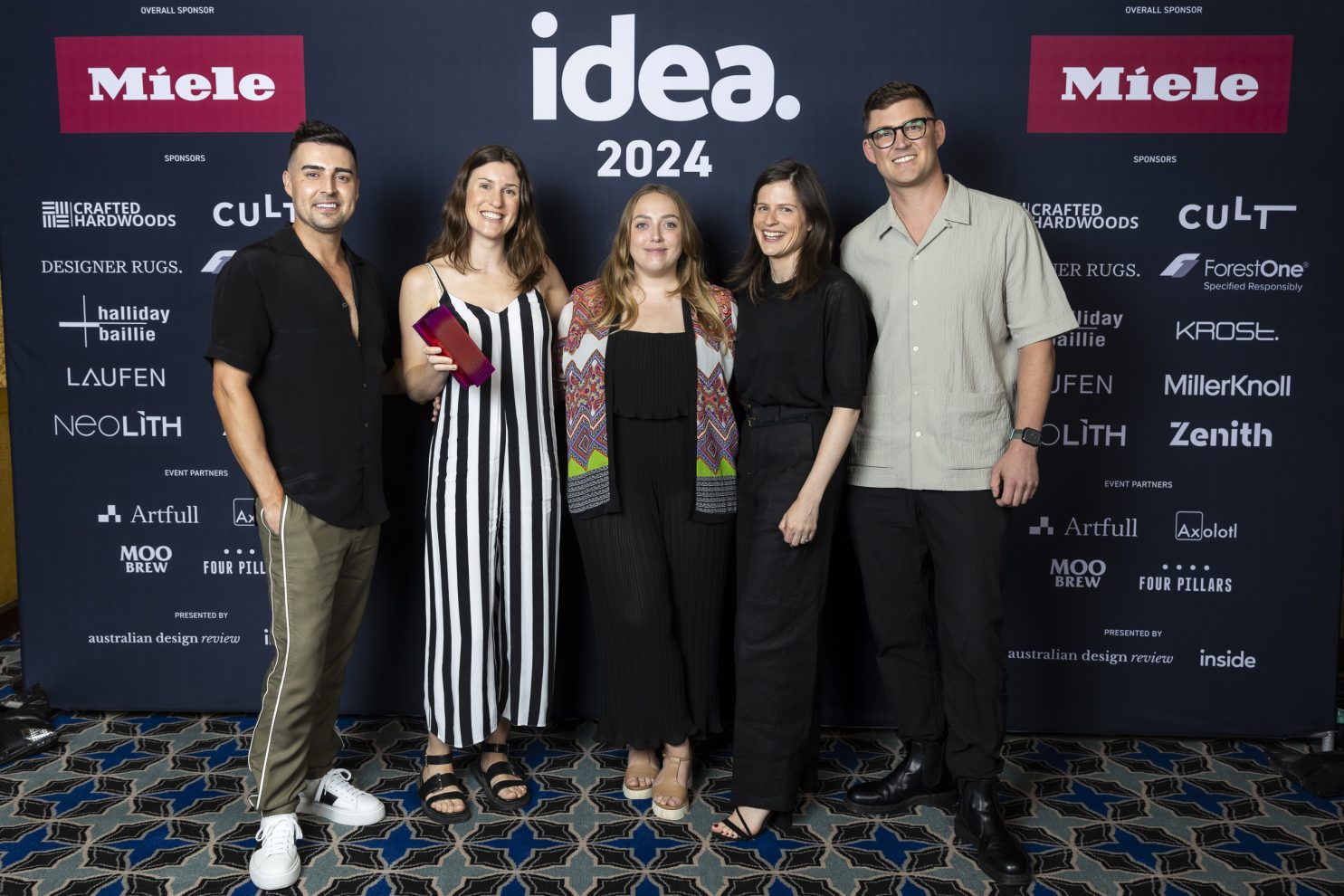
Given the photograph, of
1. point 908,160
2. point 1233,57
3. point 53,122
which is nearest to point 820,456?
point 908,160

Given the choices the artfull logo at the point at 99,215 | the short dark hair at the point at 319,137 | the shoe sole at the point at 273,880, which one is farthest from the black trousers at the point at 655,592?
the artfull logo at the point at 99,215

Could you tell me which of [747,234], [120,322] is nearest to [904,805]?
[747,234]

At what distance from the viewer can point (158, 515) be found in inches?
133

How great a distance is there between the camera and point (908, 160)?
2529 millimetres

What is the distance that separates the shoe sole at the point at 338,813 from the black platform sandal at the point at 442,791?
0.12 metres

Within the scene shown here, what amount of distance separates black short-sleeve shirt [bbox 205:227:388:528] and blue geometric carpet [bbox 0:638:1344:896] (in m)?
0.86

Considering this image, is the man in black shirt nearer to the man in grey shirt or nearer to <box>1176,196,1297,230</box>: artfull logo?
the man in grey shirt

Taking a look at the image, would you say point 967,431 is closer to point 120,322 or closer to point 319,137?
point 319,137

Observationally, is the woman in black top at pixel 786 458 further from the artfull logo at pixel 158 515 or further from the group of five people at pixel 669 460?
the artfull logo at pixel 158 515

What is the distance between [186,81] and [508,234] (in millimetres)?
1244

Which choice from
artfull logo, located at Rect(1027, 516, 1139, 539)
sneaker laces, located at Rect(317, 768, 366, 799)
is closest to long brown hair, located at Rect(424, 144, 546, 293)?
sneaker laces, located at Rect(317, 768, 366, 799)

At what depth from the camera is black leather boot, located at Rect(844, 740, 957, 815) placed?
2.79 metres

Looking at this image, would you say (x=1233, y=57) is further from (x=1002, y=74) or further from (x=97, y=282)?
(x=97, y=282)

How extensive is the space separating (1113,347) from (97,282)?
3194 millimetres
